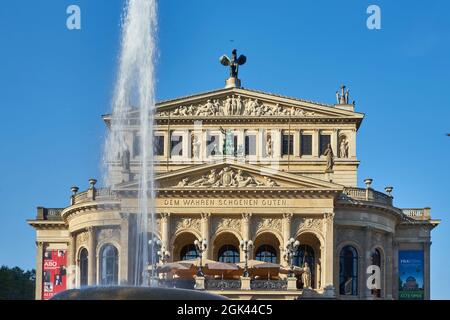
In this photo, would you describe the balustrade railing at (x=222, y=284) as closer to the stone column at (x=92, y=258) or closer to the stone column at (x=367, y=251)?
the stone column at (x=92, y=258)

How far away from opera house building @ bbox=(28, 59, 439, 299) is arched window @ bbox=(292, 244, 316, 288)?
100 mm

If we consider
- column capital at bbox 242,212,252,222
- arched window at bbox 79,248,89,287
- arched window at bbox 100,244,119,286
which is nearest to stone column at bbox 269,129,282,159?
column capital at bbox 242,212,252,222

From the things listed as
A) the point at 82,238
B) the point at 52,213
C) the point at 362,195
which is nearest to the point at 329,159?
the point at 362,195

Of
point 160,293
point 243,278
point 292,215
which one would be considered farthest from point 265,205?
point 160,293

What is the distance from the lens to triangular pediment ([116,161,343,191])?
79125 millimetres

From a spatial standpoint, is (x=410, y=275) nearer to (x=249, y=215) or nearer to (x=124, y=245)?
(x=249, y=215)

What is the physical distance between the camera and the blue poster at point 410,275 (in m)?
85.9

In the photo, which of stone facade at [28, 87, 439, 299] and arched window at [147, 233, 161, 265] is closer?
arched window at [147, 233, 161, 265]

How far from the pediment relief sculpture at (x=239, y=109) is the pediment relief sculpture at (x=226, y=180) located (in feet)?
32.8

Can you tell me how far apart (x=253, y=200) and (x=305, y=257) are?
6361mm

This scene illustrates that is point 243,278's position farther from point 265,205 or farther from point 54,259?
point 54,259

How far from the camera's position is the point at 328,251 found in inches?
3120

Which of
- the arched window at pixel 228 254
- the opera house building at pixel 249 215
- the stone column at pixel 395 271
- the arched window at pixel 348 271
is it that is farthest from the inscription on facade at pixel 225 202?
the stone column at pixel 395 271

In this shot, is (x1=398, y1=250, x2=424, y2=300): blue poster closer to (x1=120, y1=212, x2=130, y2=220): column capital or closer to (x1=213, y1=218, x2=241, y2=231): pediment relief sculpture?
(x1=213, y1=218, x2=241, y2=231): pediment relief sculpture
